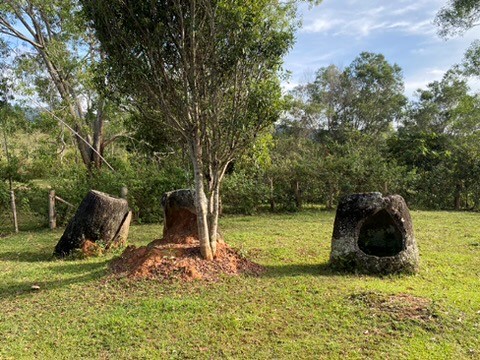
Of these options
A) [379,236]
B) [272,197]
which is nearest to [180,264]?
[379,236]

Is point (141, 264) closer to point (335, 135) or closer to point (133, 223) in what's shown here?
point (133, 223)

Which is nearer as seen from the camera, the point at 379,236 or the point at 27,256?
the point at 379,236

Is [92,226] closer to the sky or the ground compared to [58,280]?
closer to the sky

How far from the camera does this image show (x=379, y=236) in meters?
7.26

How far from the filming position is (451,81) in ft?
93.1

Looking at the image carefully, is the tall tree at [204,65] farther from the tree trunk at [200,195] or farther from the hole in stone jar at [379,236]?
the hole in stone jar at [379,236]

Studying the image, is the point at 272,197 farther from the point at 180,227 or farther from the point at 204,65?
the point at 204,65

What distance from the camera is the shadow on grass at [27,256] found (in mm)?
7977

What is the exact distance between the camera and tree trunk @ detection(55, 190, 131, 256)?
313 inches

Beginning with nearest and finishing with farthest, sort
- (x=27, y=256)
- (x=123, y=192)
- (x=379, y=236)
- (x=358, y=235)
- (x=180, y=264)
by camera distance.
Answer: (x=180, y=264) < (x=358, y=235) < (x=379, y=236) < (x=27, y=256) < (x=123, y=192)

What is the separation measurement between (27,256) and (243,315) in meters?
5.80

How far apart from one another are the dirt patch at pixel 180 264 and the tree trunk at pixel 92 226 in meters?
1.27

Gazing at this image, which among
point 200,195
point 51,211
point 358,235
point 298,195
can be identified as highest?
point 200,195

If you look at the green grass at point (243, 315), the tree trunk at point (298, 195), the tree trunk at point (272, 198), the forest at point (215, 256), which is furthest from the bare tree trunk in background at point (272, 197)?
the green grass at point (243, 315)
